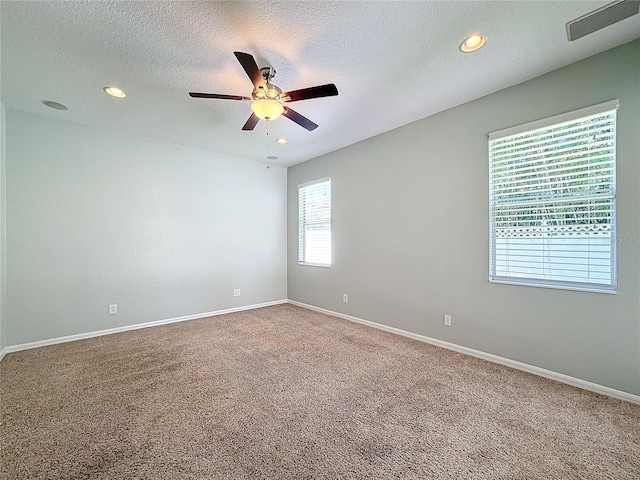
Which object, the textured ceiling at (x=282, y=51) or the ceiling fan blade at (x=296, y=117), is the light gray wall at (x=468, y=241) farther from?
the ceiling fan blade at (x=296, y=117)

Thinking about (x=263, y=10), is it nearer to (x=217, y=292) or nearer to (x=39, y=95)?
(x=39, y=95)

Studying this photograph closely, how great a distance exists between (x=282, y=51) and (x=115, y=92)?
1.90 metres

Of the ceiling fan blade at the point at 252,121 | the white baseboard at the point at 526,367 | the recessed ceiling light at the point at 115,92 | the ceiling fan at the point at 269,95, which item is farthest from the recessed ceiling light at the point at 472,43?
the recessed ceiling light at the point at 115,92

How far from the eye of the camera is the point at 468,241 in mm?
2943

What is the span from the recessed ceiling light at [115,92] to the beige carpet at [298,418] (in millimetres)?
2782

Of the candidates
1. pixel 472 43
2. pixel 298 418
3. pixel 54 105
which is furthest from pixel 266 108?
pixel 54 105

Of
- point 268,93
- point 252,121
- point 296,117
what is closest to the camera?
point 268,93

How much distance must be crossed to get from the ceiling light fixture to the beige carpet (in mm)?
2360

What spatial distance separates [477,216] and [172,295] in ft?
14.2

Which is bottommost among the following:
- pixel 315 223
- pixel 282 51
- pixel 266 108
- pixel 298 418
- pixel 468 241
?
pixel 298 418

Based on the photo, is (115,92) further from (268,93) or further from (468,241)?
(468,241)

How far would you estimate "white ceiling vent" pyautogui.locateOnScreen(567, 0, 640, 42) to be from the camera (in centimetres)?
169

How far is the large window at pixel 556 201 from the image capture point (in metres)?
2.16

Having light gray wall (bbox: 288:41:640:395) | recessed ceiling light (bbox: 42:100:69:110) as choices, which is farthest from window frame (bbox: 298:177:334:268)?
recessed ceiling light (bbox: 42:100:69:110)
